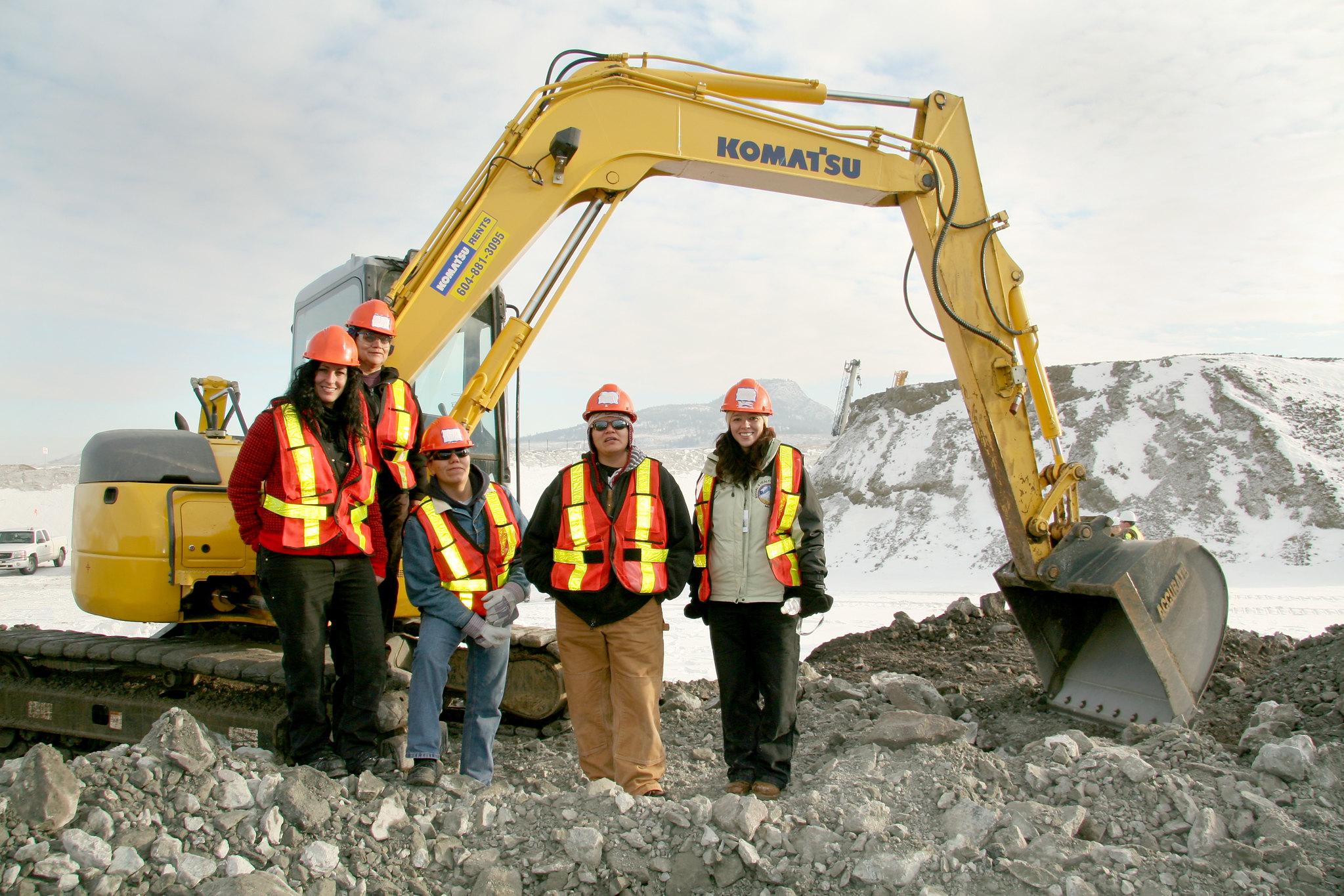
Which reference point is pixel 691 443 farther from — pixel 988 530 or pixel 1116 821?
pixel 1116 821

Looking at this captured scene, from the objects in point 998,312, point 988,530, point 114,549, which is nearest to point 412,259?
point 114,549

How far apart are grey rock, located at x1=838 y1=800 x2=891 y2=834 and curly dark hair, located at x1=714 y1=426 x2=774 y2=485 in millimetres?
1395

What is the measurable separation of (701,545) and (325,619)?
1.66 meters

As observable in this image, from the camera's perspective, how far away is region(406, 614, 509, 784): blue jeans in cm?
366

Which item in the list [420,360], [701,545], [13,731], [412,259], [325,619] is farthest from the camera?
[13,731]

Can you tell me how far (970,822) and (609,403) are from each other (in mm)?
2153

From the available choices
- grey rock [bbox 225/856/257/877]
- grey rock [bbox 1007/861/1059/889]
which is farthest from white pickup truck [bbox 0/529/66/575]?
grey rock [bbox 1007/861/1059/889]

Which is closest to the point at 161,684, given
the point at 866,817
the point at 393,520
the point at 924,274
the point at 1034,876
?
A: the point at 393,520

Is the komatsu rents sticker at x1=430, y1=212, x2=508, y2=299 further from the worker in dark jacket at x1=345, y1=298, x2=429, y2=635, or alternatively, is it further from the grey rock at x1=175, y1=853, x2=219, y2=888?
the grey rock at x1=175, y1=853, x2=219, y2=888

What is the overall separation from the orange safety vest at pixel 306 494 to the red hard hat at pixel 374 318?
577 millimetres

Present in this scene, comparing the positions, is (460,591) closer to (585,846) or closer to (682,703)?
(585,846)

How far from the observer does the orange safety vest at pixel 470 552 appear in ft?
12.2

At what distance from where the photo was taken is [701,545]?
3895 mm

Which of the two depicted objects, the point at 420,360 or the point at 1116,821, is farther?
the point at 420,360
